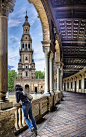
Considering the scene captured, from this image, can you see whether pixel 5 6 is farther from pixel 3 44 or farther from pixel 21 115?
pixel 21 115

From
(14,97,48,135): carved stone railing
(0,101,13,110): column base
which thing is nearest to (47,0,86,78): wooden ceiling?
(14,97,48,135): carved stone railing

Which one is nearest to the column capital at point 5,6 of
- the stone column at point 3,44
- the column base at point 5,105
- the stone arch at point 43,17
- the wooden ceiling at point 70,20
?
the stone column at point 3,44

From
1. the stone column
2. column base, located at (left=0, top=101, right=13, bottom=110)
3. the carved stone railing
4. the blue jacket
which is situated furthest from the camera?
the carved stone railing

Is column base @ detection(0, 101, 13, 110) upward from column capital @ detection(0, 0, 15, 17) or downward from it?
downward

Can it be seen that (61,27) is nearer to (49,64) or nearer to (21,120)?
(49,64)

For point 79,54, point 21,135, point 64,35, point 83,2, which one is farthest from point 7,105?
point 79,54

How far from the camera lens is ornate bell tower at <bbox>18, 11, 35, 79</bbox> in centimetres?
6391

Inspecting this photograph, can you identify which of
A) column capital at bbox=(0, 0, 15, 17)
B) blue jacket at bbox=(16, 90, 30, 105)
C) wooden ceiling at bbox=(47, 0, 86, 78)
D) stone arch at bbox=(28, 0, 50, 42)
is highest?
wooden ceiling at bbox=(47, 0, 86, 78)

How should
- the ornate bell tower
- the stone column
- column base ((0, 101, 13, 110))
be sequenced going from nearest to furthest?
column base ((0, 101, 13, 110)) → the stone column → the ornate bell tower

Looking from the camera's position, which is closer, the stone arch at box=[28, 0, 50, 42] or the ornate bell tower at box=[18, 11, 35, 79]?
the stone arch at box=[28, 0, 50, 42]

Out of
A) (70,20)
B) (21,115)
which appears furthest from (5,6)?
(70,20)

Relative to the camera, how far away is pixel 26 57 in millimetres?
64438

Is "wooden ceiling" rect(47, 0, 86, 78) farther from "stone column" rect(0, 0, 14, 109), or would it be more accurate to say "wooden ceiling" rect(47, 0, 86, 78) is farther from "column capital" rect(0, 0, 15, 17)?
"stone column" rect(0, 0, 14, 109)

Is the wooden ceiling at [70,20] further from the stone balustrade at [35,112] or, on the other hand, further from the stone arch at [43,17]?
the stone balustrade at [35,112]
